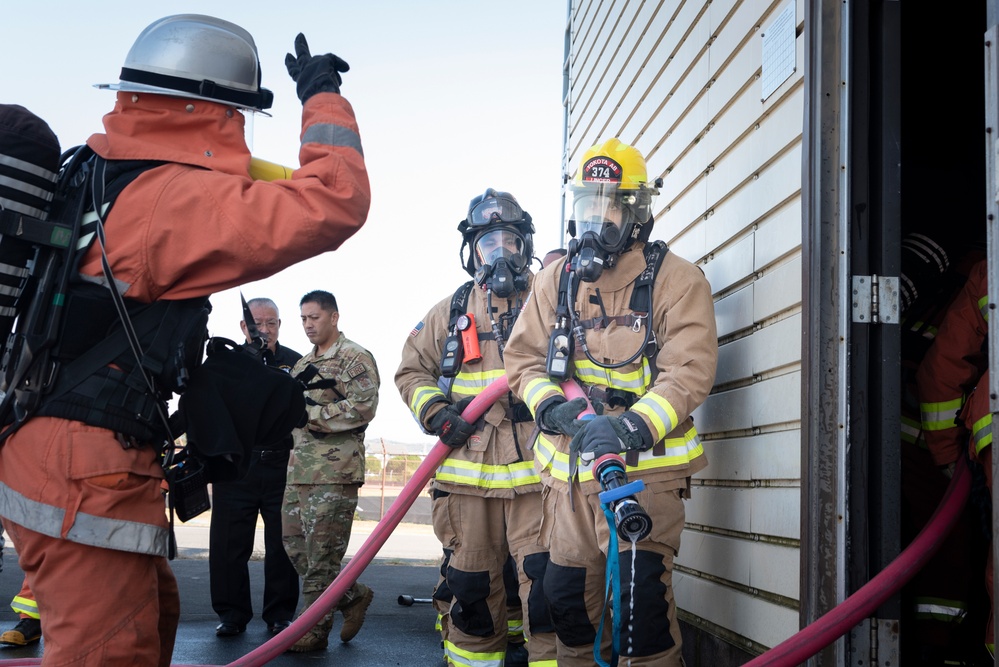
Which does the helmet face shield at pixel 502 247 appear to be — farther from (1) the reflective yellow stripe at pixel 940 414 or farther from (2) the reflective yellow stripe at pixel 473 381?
(1) the reflective yellow stripe at pixel 940 414

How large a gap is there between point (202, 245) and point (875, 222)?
2422 millimetres

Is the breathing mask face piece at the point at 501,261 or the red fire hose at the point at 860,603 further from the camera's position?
the breathing mask face piece at the point at 501,261

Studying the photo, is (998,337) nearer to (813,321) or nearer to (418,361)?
(813,321)

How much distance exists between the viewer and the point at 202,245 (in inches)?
109

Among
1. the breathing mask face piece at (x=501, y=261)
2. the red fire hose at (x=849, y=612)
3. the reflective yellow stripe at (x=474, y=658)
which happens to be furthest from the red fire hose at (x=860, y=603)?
the breathing mask face piece at (x=501, y=261)

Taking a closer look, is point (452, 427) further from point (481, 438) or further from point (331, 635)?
point (331, 635)

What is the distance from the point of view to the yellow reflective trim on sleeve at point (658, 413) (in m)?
3.81

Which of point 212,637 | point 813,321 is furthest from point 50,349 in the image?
point 212,637

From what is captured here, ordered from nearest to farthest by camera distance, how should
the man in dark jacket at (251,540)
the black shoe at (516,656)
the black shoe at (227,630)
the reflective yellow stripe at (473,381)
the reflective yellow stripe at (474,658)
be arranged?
1. the reflective yellow stripe at (474,658)
2. the reflective yellow stripe at (473,381)
3. the black shoe at (516,656)
4. the black shoe at (227,630)
5. the man in dark jacket at (251,540)

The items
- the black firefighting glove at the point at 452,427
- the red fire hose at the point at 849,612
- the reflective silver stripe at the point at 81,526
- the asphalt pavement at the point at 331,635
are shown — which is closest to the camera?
the reflective silver stripe at the point at 81,526

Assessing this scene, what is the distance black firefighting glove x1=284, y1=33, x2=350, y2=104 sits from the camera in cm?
308

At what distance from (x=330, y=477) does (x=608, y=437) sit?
141 inches

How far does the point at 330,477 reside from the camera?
6.80 meters

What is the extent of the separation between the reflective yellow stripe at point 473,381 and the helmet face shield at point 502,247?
61 cm
